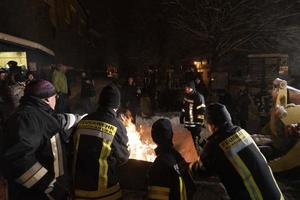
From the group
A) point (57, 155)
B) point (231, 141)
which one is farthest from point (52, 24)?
point (231, 141)

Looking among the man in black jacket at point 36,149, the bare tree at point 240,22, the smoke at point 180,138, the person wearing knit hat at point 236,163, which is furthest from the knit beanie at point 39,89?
the bare tree at point 240,22

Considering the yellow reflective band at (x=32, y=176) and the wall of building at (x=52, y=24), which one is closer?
the yellow reflective band at (x=32, y=176)

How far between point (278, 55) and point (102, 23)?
1554 centimetres

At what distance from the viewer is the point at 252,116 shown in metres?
15.2

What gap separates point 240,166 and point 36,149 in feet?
7.07

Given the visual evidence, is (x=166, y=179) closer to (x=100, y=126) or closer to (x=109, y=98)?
(x=100, y=126)

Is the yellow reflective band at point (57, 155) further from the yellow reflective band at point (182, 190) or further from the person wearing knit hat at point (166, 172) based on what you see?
the yellow reflective band at point (182, 190)

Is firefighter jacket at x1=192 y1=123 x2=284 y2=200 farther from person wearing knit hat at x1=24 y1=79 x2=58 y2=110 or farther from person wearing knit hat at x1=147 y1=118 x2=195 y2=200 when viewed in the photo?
person wearing knit hat at x1=24 y1=79 x2=58 y2=110

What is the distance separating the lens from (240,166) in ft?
12.1

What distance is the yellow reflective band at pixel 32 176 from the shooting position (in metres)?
3.58

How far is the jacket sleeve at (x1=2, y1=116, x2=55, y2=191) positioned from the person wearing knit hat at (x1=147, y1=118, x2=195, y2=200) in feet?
3.69

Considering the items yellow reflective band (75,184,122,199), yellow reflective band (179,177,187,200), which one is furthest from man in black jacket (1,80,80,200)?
yellow reflective band (179,177,187,200)

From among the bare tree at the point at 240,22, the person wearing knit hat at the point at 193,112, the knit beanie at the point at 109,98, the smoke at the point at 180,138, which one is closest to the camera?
the knit beanie at the point at 109,98

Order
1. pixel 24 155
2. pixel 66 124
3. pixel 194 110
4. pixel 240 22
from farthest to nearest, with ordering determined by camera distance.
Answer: pixel 240 22 → pixel 194 110 → pixel 66 124 → pixel 24 155
